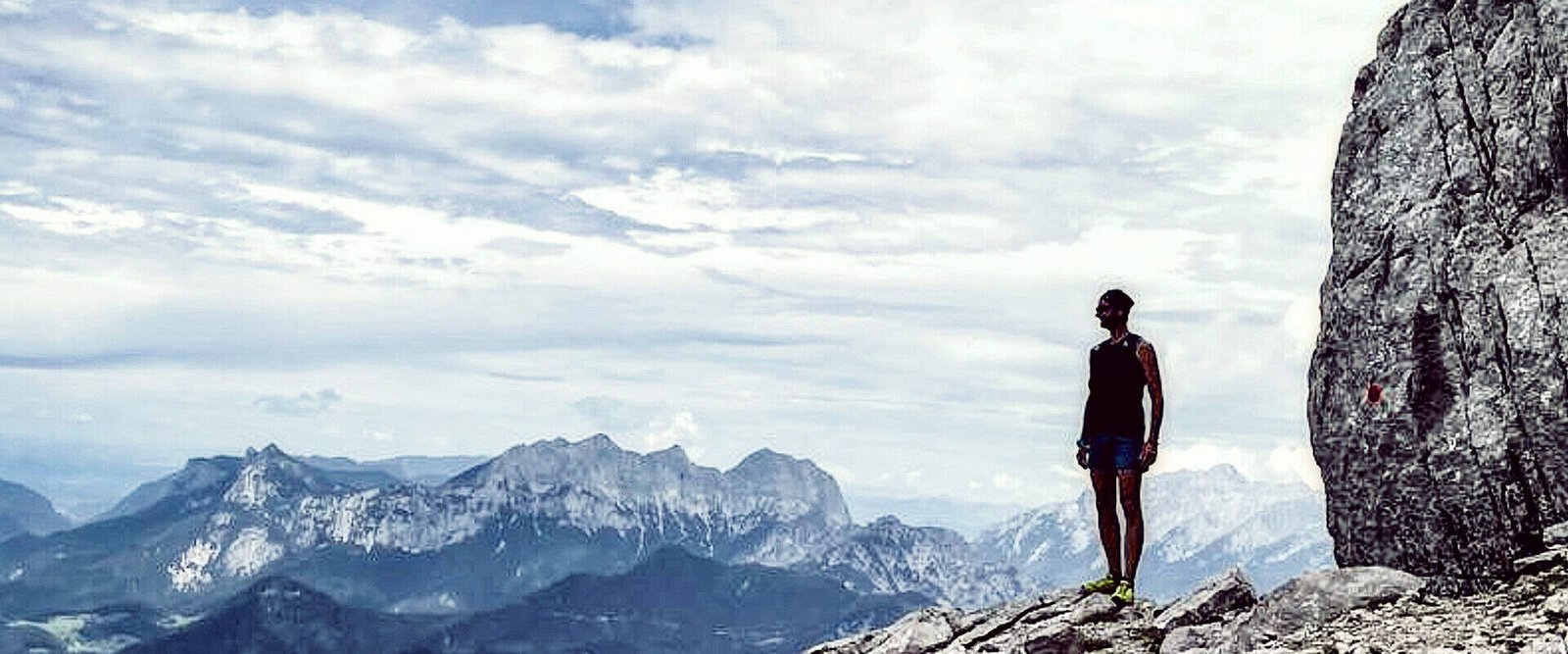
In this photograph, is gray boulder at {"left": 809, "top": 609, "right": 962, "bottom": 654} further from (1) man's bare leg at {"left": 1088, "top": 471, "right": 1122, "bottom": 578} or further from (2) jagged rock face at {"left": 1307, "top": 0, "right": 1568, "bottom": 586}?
(2) jagged rock face at {"left": 1307, "top": 0, "right": 1568, "bottom": 586}

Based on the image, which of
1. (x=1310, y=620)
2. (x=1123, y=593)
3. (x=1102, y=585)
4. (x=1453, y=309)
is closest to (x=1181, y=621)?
(x=1123, y=593)

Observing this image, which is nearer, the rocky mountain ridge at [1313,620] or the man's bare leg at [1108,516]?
the rocky mountain ridge at [1313,620]

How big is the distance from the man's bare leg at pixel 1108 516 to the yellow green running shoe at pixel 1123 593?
0.19m

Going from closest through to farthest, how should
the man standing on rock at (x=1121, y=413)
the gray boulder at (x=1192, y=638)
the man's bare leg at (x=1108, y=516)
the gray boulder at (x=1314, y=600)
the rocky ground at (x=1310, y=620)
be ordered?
the rocky ground at (x=1310, y=620) → the gray boulder at (x=1314, y=600) → the gray boulder at (x=1192, y=638) → the man standing on rock at (x=1121, y=413) → the man's bare leg at (x=1108, y=516)

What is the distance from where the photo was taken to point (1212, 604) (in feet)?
78.6

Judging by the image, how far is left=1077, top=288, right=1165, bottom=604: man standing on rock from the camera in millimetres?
23547

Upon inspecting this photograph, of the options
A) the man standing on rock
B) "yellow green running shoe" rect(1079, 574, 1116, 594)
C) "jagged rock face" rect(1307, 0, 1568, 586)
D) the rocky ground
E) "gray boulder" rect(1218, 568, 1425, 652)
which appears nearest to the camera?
the rocky ground

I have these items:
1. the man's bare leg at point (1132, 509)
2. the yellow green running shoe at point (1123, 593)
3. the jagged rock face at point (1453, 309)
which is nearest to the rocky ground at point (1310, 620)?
the yellow green running shoe at point (1123, 593)

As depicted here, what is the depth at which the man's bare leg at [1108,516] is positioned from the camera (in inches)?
968

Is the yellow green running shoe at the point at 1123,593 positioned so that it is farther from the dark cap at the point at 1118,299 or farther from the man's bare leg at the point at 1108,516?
the dark cap at the point at 1118,299

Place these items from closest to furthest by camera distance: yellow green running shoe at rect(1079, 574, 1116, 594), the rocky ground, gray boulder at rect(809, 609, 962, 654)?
the rocky ground → yellow green running shoe at rect(1079, 574, 1116, 594) → gray boulder at rect(809, 609, 962, 654)

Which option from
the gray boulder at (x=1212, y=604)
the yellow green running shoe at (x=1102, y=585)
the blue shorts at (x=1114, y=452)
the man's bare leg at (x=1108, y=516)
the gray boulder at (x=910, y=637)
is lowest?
the gray boulder at (x=910, y=637)

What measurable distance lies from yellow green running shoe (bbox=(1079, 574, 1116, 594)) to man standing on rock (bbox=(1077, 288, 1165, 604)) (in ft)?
3.24

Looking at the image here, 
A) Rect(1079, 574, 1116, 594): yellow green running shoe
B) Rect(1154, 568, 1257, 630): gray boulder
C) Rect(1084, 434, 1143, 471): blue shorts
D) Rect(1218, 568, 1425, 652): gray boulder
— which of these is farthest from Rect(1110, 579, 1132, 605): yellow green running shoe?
Rect(1218, 568, 1425, 652): gray boulder
